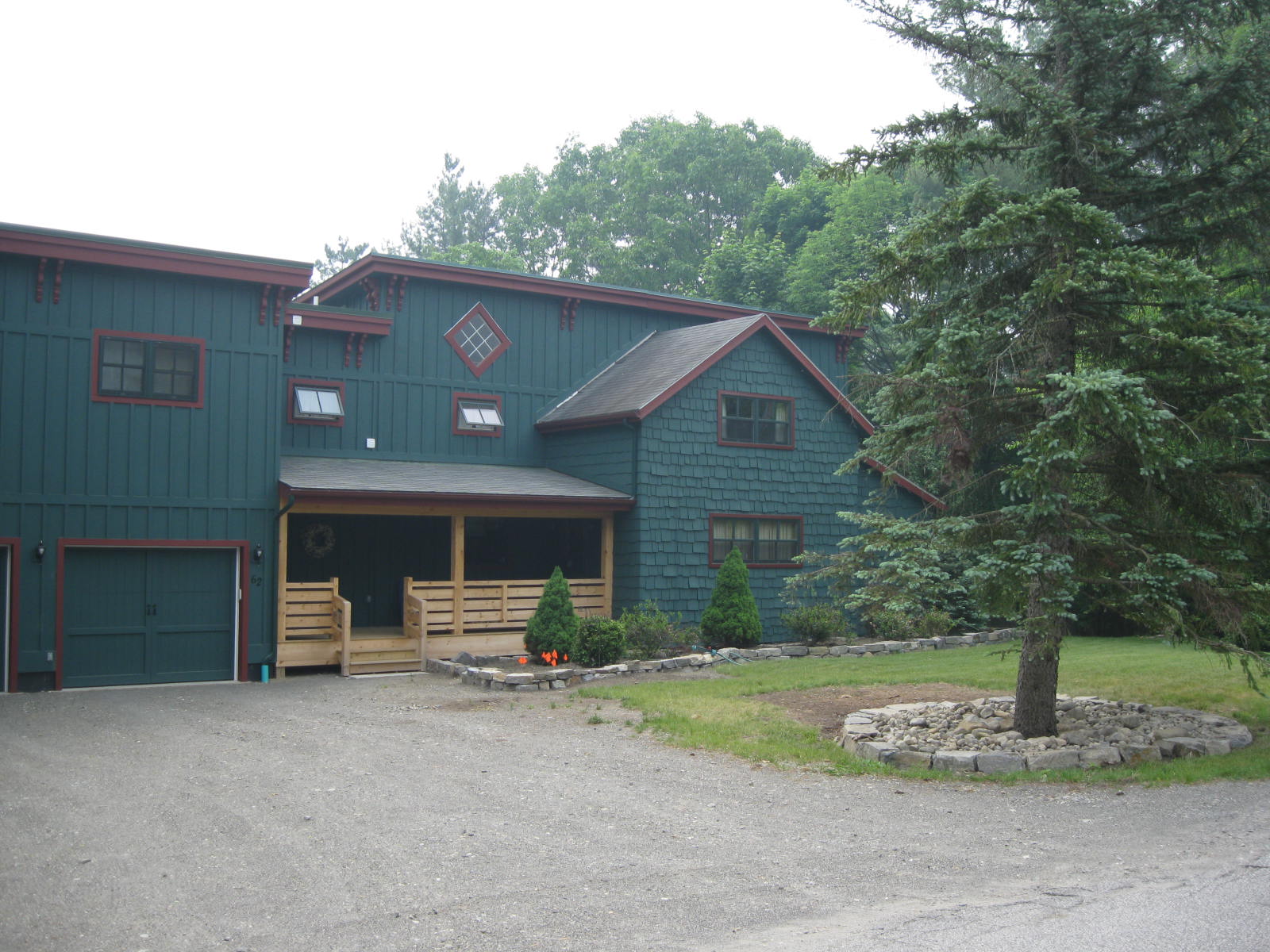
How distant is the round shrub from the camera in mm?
17312

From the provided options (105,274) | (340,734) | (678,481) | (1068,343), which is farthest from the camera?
(678,481)

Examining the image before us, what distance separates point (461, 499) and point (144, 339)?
5.38 m

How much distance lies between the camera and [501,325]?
2200cm

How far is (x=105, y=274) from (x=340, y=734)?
27.6ft

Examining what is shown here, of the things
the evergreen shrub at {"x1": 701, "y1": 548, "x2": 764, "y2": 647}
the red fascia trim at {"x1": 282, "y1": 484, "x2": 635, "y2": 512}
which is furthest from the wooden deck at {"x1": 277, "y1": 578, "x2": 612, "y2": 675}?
the evergreen shrub at {"x1": 701, "y1": 548, "x2": 764, "y2": 647}

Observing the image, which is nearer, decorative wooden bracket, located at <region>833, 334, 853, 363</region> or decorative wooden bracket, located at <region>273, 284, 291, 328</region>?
decorative wooden bracket, located at <region>273, 284, 291, 328</region>

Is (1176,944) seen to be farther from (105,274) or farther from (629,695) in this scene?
(105,274)

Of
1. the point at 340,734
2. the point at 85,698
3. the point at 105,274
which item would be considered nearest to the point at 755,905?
the point at 340,734

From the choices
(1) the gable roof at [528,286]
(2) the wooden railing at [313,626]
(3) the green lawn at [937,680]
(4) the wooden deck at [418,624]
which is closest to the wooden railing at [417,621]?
(4) the wooden deck at [418,624]

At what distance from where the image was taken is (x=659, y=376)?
20.9 m

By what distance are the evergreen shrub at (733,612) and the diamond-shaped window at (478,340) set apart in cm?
627

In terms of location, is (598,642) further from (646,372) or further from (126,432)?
(126,432)

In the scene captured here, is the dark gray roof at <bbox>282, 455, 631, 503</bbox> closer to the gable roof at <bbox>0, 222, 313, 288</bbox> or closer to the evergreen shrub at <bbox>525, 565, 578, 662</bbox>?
the evergreen shrub at <bbox>525, 565, 578, 662</bbox>

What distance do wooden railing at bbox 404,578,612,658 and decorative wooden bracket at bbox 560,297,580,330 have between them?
5997 mm
